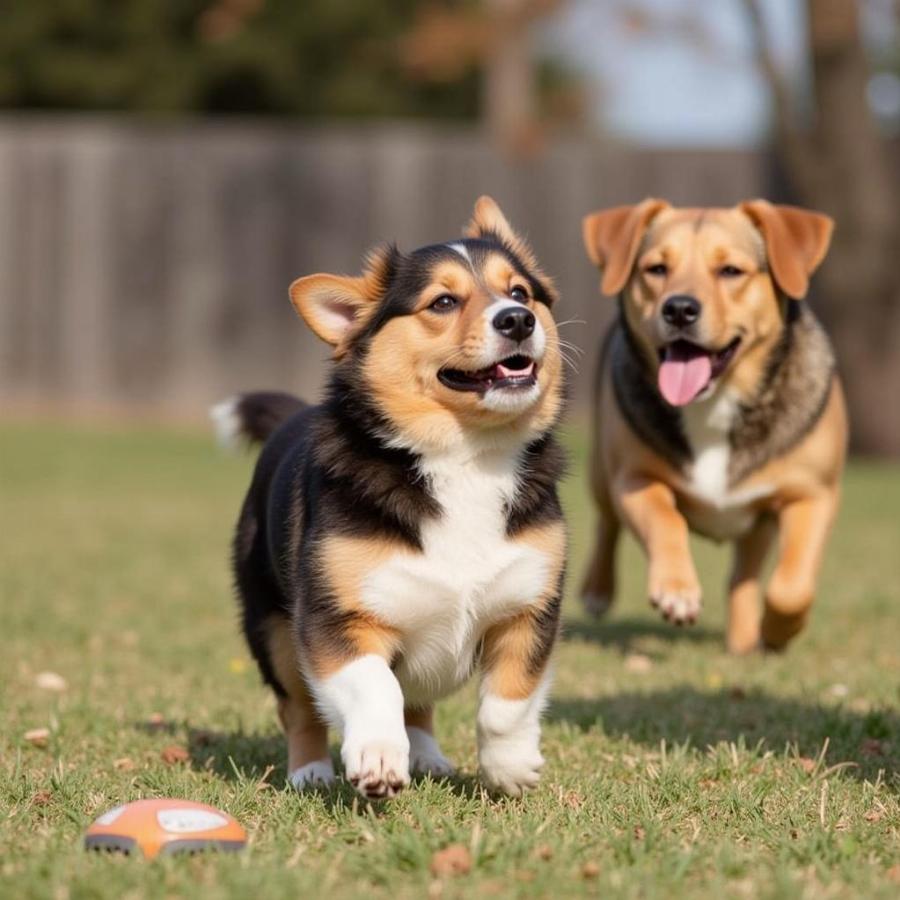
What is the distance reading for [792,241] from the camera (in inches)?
250

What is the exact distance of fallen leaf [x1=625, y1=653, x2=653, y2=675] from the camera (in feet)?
20.3

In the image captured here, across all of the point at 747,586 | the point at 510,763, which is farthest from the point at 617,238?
the point at 510,763

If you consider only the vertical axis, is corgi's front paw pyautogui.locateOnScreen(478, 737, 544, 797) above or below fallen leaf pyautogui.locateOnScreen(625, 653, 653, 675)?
above

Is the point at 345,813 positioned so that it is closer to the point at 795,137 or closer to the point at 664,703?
the point at 664,703

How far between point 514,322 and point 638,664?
2747mm

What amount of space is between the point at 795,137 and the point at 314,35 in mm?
15021

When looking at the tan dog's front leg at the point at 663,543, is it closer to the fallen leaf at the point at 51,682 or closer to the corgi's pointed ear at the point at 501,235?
the corgi's pointed ear at the point at 501,235

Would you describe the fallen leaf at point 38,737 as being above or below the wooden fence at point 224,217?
below

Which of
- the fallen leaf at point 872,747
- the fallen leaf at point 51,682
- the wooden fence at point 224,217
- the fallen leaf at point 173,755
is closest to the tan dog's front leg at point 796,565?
the fallen leaf at point 872,747

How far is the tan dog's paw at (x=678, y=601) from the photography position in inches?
213

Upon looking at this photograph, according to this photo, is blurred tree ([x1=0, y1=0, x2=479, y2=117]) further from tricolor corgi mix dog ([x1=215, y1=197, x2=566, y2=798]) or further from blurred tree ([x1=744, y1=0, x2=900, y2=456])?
tricolor corgi mix dog ([x1=215, y1=197, x2=566, y2=798])

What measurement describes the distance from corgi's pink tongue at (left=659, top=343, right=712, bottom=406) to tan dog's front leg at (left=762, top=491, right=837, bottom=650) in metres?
0.62

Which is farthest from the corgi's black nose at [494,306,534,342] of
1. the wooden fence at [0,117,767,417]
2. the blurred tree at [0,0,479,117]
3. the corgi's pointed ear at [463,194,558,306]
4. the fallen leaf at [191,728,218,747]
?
the blurred tree at [0,0,479,117]

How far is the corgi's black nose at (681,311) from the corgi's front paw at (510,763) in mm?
2537
